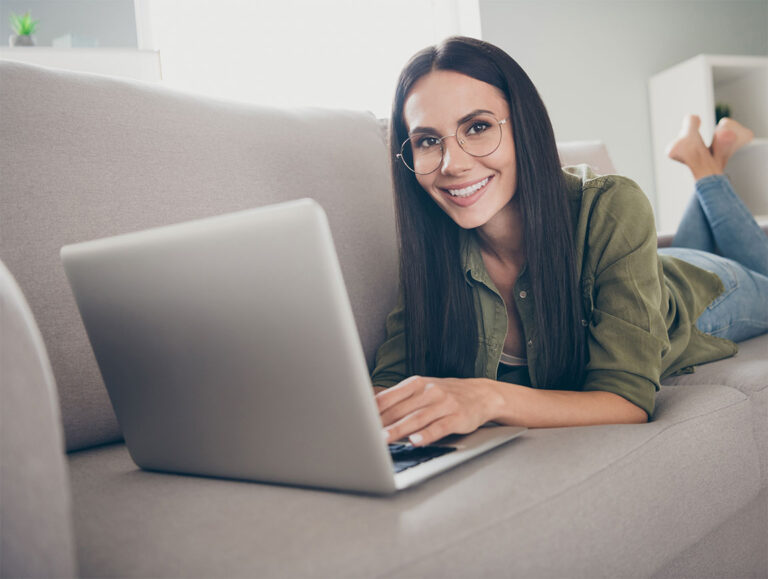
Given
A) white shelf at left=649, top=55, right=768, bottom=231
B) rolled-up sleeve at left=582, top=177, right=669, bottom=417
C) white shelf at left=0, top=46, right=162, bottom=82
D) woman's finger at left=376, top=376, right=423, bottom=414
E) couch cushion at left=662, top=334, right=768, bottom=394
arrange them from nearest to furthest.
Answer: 1. woman's finger at left=376, top=376, right=423, bottom=414
2. rolled-up sleeve at left=582, top=177, right=669, bottom=417
3. couch cushion at left=662, top=334, right=768, bottom=394
4. white shelf at left=0, top=46, right=162, bottom=82
5. white shelf at left=649, top=55, right=768, bottom=231

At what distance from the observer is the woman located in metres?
0.93

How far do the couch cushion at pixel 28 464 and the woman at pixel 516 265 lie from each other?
17.6 inches

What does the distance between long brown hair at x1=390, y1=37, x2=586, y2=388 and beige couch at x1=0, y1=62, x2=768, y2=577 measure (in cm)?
10

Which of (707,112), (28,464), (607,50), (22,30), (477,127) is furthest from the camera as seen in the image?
(607,50)

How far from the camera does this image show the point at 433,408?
76 centimetres

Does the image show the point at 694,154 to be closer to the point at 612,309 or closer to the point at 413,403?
the point at 612,309

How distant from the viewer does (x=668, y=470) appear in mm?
777

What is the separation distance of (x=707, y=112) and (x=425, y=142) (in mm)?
2551

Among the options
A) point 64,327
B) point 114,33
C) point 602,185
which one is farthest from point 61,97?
point 114,33

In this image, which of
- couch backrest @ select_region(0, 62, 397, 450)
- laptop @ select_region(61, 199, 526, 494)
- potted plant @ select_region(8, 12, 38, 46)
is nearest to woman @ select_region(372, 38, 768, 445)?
couch backrest @ select_region(0, 62, 397, 450)

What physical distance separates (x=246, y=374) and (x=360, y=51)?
2.71 meters

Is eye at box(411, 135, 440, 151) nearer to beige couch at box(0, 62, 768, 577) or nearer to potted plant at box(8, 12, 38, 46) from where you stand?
beige couch at box(0, 62, 768, 577)

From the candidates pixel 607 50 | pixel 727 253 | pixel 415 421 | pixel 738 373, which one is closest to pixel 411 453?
pixel 415 421

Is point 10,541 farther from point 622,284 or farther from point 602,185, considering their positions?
point 602,185
